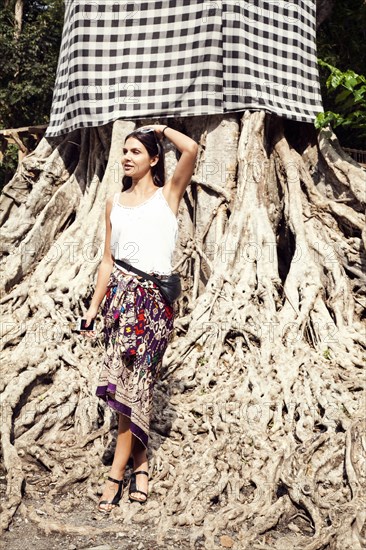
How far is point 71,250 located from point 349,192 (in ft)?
7.54

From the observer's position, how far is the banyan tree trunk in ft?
12.9

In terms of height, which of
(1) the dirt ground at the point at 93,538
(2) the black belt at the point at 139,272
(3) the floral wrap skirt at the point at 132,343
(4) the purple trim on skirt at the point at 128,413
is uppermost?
(2) the black belt at the point at 139,272

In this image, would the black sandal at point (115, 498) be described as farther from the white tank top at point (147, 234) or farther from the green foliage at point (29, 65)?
the green foliage at point (29, 65)

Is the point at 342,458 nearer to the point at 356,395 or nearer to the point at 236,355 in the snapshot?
the point at 356,395

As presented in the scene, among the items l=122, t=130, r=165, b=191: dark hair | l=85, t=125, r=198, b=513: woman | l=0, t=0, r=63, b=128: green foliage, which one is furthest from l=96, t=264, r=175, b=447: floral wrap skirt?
l=0, t=0, r=63, b=128: green foliage

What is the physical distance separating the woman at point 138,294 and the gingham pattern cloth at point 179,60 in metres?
2.05

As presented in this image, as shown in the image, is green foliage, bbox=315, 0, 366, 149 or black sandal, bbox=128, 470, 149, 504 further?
green foliage, bbox=315, 0, 366, 149

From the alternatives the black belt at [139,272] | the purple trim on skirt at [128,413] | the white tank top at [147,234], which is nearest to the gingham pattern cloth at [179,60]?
the white tank top at [147,234]

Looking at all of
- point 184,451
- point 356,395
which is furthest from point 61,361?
point 356,395

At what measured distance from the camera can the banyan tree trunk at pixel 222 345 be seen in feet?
12.9

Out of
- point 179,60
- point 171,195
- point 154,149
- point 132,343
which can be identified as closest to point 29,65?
point 179,60

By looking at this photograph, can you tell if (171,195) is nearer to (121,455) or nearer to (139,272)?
(139,272)

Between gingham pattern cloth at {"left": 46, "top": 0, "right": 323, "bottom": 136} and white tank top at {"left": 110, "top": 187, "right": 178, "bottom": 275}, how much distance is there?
7.11 feet

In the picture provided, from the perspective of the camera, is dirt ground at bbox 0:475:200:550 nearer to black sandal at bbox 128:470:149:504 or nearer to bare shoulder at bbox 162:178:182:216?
black sandal at bbox 128:470:149:504
